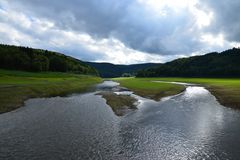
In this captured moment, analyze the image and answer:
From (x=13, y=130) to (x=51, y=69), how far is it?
171 m

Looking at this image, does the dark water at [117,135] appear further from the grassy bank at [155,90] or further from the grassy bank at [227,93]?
the grassy bank at [155,90]

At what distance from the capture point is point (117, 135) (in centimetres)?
2922

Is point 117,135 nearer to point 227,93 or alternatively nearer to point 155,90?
point 227,93

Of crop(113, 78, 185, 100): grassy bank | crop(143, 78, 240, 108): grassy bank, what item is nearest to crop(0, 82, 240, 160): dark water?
crop(143, 78, 240, 108): grassy bank

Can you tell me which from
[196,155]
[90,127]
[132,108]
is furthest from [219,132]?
[132,108]

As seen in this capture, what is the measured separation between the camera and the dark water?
2319cm

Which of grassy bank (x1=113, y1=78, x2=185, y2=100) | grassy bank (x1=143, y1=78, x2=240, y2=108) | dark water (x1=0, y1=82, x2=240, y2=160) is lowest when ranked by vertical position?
dark water (x1=0, y1=82, x2=240, y2=160)

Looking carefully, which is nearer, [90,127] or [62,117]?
[90,127]

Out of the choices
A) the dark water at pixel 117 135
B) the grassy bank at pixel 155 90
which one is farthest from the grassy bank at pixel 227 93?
the dark water at pixel 117 135

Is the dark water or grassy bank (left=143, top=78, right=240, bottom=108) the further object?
grassy bank (left=143, top=78, right=240, bottom=108)

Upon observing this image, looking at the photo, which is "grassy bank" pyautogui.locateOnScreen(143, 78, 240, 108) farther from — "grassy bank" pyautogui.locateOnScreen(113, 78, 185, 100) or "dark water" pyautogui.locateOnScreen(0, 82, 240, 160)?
"dark water" pyautogui.locateOnScreen(0, 82, 240, 160)

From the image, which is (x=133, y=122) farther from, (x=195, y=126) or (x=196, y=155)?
(x=196, y=155)

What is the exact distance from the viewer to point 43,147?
2438 cm

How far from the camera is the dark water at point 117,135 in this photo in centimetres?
2319
